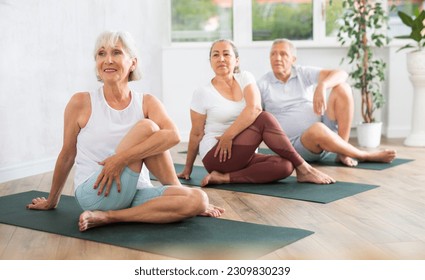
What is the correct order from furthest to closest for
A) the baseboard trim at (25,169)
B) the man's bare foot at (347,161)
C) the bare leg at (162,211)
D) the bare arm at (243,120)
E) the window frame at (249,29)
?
the window frame at (249,29) → the man's bare foot at (347,161) → the baseboard trim at (25,169) → the bare arm at (243,120) → the bare leg at (162,211)

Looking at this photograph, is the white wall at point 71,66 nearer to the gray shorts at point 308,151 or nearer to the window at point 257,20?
the window at point 257,20

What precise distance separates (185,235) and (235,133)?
1091 millimetres

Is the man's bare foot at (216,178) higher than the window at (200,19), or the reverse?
the window at (200,19)

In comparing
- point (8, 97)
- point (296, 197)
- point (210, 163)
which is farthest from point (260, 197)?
point (8, 97)

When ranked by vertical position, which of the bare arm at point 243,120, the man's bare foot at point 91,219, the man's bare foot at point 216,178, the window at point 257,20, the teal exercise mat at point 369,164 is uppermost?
the window at point 257,20

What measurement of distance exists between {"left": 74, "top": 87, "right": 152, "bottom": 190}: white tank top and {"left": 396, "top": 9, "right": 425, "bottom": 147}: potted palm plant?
337cm

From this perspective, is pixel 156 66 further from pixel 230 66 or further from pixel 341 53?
pixel 230 66

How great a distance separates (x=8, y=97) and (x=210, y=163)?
54.1 inches

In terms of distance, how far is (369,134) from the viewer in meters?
5.45

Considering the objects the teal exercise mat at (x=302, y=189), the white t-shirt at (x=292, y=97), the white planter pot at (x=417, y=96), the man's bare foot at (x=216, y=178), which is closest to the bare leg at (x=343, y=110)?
the white t-shirt at (x=292, y=97)

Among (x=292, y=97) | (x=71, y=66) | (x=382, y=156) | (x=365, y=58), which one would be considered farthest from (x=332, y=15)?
(x=71, y=66)

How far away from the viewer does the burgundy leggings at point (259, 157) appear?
11.5ft

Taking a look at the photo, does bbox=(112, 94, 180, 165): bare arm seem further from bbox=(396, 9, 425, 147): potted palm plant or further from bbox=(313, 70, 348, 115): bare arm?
bbox=(396, 9, 425, 147): potted palm plant

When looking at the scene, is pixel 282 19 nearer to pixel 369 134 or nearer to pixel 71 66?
pixel 369 134
